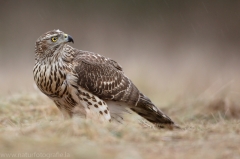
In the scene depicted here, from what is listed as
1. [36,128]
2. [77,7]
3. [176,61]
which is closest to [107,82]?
[36,128]

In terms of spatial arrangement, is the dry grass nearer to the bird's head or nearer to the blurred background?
the bird's head

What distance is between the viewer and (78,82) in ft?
22.7

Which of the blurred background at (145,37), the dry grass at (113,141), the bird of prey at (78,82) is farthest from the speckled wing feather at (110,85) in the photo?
the blurred background at (145,37)

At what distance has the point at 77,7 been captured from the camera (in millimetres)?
17641

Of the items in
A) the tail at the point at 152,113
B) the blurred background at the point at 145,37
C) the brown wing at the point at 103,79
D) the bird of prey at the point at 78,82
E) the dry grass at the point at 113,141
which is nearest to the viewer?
the dry grass at the point at 113,141

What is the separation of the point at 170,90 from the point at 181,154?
5423 mm

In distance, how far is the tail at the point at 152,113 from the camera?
7465mm

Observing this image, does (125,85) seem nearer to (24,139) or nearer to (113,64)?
(113,64)

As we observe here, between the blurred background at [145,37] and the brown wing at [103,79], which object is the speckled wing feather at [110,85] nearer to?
the brown wing at [103,79]

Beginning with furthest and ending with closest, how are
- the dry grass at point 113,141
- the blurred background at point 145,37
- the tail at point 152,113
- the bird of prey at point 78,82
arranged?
the blurred background at point 145,37 < the tail at point 152,113 < the bird of prey at point 78,82 < the dry grass at point 113,141

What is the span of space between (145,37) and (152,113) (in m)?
7.75

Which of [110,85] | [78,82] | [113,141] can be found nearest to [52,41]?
[78,82]

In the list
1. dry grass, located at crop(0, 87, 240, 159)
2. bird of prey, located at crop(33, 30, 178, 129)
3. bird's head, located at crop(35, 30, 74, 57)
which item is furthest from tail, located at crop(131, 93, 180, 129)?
bird's head, located at crop(35, 30, 74, 57)

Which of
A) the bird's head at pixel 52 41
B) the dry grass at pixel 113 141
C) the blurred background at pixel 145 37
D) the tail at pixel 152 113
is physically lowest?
the dry grass at pixel 113 141
